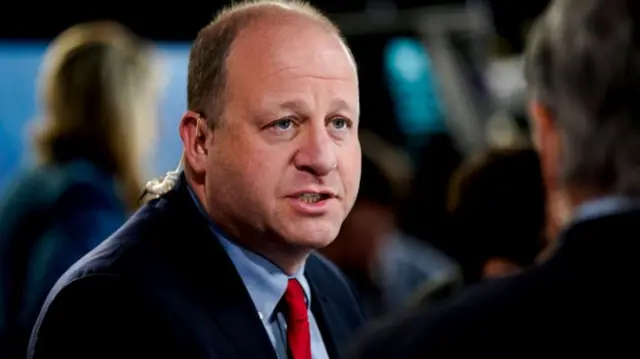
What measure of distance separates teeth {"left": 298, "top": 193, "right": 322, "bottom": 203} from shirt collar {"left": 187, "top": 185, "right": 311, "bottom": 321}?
125 mm

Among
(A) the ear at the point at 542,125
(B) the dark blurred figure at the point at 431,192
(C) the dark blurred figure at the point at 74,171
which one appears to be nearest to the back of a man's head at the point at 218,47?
(A) the ear at the point at 542,125

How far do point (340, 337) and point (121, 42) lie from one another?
1587 mm

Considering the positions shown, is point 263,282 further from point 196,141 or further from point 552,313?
point 552,313

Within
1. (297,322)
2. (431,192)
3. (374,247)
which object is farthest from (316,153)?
(431,192)

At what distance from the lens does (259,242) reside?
6.05ft

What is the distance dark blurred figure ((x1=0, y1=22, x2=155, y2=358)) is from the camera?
297 centimetres

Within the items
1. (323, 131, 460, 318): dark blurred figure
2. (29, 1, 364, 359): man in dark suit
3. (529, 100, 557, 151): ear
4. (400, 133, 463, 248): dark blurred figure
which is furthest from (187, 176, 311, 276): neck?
(400, 133, 463, 248): dark blurred figure

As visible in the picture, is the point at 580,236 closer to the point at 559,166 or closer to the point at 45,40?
the point at 559,166

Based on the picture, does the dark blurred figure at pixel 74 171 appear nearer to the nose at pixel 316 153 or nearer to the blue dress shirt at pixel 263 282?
the blue dress shirt at pixel 263 282

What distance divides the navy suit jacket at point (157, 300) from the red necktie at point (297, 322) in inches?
2.7

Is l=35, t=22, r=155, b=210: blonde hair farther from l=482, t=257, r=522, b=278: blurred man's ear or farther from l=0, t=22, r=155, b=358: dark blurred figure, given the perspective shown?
l=482, t=257, r=522, b=278: blurred man's ear

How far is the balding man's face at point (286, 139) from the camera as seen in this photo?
70.8 inches

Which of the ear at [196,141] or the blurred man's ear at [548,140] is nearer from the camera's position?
the blurred man's ear at [548,140]

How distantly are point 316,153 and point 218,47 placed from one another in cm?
25
